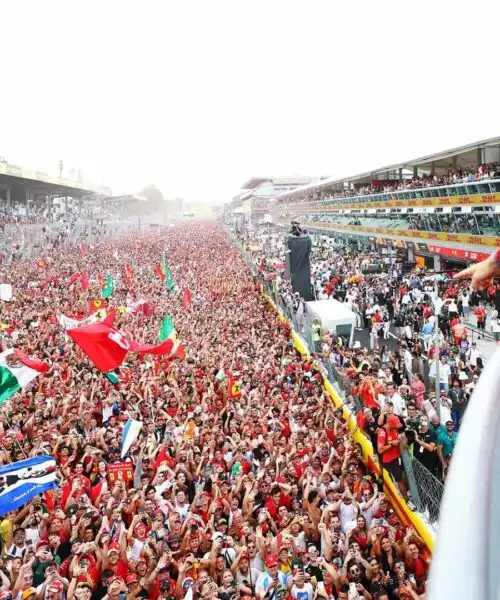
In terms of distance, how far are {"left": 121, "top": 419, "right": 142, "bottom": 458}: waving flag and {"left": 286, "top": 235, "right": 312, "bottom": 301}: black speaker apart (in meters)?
12.2

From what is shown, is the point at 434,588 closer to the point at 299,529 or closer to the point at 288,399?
the point at 299,529

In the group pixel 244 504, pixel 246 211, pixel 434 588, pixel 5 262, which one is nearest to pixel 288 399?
pixel 244 504

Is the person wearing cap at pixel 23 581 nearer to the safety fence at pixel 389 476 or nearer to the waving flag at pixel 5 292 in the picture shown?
the safety fence at pixel 389 476

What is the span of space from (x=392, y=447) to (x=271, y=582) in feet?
8.09

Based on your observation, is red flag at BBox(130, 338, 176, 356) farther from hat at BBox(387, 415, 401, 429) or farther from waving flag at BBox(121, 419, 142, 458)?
hat at BBox(387, 415, 401, 429)

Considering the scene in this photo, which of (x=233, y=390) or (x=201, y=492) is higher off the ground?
(x=233, y=390)

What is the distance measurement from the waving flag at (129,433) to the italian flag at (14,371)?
64.6 inches

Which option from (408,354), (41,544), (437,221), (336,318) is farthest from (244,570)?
(437,221)

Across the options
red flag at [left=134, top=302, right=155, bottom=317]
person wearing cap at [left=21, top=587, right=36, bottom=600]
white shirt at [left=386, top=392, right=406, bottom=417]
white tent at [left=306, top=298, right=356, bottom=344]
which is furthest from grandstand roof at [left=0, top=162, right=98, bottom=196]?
person wearing cap at [left=21, top=587, right=36, bottom=600]

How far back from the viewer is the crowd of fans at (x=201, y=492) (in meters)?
4.89

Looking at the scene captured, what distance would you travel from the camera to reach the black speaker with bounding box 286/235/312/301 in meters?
19.1

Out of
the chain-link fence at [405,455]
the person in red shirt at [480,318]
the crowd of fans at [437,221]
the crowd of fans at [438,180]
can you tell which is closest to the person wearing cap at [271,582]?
the chain-link fence at [405,455]

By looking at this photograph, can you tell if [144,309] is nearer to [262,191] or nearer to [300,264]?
[300,264]

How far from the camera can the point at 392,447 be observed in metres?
6.67
